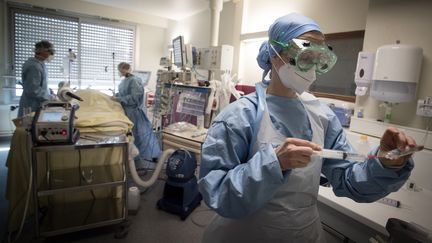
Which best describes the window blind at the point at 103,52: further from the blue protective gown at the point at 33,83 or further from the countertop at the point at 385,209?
the countertop at the point at 385,209

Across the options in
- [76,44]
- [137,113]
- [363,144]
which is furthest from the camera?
[76,44]

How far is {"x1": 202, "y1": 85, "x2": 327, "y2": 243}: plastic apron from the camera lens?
904 mm

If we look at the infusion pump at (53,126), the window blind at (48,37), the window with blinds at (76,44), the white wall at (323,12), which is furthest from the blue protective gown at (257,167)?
the window blind at (48,37)

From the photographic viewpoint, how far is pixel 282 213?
91 cm

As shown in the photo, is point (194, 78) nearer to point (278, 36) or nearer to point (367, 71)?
point (367, 71)

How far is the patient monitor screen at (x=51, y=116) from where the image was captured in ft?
5.72

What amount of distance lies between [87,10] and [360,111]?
5.39 metres

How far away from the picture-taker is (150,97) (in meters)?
4.88

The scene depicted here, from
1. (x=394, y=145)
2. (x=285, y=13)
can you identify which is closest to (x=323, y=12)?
(x=285, y=13)

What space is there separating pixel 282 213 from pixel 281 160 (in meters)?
0.30

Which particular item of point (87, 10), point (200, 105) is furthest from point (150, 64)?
point (200, 105)

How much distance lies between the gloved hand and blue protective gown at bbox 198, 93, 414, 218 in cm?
2

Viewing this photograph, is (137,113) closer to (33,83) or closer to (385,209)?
(33,83)

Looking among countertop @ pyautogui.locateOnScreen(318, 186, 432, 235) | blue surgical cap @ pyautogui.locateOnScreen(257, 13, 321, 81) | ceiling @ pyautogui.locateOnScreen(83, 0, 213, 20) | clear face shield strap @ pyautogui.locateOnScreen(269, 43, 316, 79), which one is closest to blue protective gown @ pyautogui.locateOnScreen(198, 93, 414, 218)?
clear face shield strap @ pyautogui.locateOnScreen(269, 43, 316, 79)
